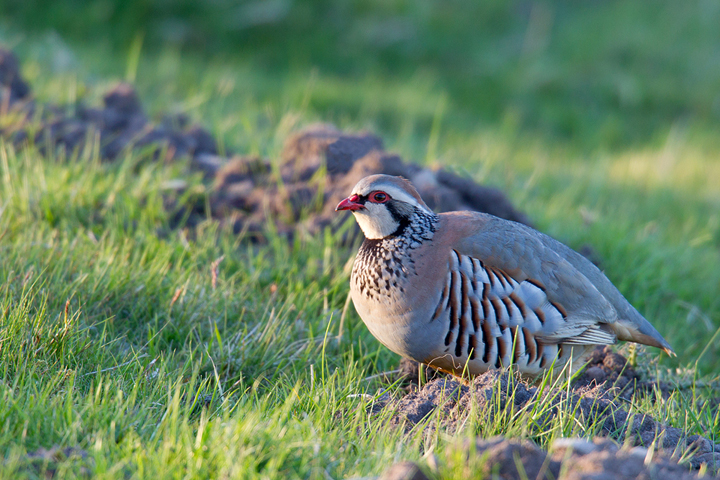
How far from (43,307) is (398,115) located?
6.67 m

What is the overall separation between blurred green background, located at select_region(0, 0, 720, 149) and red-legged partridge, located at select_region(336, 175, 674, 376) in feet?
20.8

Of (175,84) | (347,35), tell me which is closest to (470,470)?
(175,84)

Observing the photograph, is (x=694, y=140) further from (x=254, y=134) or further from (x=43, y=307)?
(x=43, y=307)

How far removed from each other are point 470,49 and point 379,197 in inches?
344

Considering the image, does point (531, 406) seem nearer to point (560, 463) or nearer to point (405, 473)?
point (560, 463)

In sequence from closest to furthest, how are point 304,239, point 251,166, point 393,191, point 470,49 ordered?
point 393,191 < point 304,239 < point 251,166 < point 470,49

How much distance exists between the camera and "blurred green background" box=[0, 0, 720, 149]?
10.5m

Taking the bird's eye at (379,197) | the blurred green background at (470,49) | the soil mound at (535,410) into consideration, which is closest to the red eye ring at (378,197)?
the bird's eye at (379,197)

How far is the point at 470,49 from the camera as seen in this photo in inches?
462

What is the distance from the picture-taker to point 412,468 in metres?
2.18

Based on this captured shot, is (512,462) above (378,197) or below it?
below

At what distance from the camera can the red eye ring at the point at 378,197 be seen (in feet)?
12.1

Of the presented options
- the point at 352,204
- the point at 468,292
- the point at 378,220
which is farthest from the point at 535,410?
the point at 352,204

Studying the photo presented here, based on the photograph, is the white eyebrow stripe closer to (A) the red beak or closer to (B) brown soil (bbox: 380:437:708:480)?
(A) the red beak
